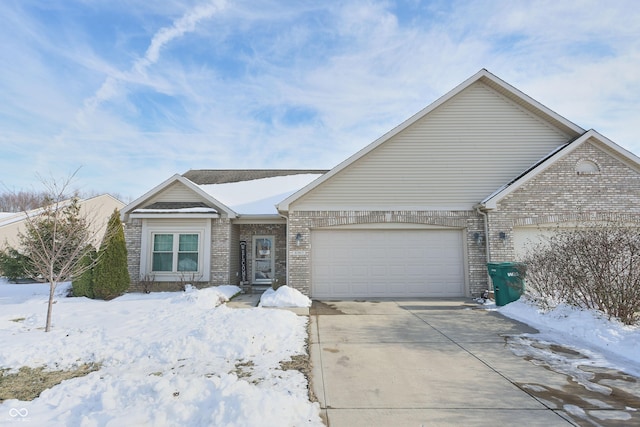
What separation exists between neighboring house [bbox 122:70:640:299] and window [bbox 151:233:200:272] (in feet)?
1.30

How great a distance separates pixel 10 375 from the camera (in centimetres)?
475

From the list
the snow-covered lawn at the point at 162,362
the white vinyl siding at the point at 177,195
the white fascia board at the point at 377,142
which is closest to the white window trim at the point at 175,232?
the white vinyl siding at the point at 177,195

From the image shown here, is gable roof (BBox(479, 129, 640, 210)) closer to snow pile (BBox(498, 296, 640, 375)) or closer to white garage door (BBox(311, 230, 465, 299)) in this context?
white garage door (BBox(311, 230, 465, 299))

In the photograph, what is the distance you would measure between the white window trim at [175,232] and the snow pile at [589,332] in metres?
9.99

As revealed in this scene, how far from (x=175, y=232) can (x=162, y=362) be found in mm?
8103

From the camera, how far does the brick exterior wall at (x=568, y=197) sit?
1091cm

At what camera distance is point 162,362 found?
207 inches

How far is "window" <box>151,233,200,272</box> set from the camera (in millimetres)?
12516

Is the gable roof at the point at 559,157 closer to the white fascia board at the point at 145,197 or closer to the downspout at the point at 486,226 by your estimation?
the downspout at the point at 486,226

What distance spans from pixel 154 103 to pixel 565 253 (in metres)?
15.4

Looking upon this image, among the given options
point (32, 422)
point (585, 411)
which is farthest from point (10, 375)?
point (585, 411)

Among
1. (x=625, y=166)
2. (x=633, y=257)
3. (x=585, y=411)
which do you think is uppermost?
(x=625, y=166)

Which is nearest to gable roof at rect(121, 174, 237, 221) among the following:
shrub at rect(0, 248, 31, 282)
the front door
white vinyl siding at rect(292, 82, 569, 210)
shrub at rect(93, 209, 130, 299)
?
shrub at rect(93, 209, 130, 299)

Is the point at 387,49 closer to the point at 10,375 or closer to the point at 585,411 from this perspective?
the point at 585,411
